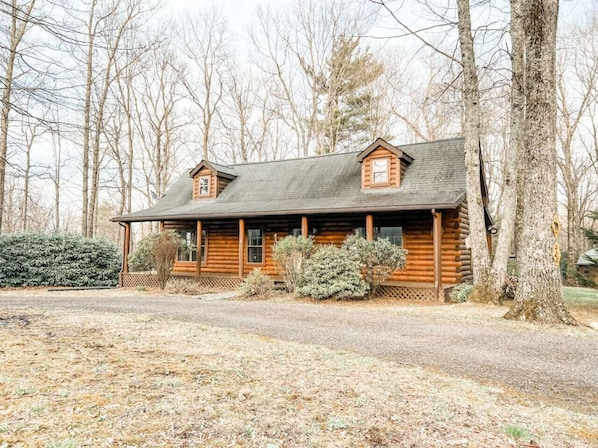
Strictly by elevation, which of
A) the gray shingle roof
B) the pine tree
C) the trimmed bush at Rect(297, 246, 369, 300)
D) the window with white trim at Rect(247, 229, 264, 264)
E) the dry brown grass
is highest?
the pine tree

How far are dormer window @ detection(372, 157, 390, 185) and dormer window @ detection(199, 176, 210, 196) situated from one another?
7776 mm

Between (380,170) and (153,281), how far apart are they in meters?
9.98

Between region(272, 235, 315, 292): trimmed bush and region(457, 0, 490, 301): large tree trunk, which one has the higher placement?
region(457, 0, 490, 301): large tree trunk

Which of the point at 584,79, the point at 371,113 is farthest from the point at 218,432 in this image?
the point at 584,79

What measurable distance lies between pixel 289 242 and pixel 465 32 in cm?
816

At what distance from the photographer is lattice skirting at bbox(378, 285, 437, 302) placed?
472 inches

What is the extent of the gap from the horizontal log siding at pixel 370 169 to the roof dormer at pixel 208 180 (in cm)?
684

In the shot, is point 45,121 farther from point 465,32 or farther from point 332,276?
point 465,32

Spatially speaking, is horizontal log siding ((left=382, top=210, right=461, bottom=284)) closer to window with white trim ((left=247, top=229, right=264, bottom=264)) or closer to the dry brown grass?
window with white trim ((left=247, top=229, right=264, bottom=264))

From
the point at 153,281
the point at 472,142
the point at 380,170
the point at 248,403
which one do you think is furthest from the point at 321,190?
the point at 248,403

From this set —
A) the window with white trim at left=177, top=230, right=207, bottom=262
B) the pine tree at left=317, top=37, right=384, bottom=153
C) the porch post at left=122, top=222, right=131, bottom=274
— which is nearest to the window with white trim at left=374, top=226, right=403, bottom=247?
the window with white trim at left=177, top=230, right=207, bottom=262

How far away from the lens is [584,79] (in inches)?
888

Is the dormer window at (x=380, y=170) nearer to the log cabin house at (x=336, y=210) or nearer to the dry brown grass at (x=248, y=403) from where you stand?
the log cabin house at (x=336, y=210)

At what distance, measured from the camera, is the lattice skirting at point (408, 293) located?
12.0 metres
